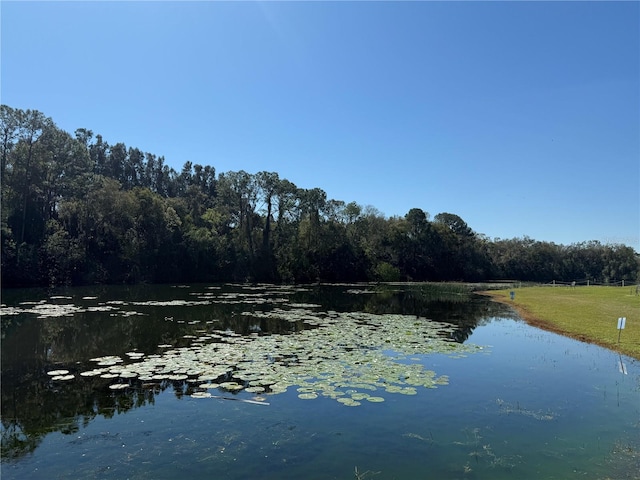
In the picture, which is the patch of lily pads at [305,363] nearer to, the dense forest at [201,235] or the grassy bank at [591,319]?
the grassy bank at [591,319]

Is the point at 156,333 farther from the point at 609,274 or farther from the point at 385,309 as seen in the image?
the point at 609,274

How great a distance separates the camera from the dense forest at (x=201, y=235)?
47125 mm

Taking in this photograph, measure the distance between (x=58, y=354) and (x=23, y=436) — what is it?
7.04 m

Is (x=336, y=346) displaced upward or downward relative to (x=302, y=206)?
downward

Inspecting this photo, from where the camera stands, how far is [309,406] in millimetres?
9062

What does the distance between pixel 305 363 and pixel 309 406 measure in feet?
10.7

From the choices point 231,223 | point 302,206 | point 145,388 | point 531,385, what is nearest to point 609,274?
point 302,206

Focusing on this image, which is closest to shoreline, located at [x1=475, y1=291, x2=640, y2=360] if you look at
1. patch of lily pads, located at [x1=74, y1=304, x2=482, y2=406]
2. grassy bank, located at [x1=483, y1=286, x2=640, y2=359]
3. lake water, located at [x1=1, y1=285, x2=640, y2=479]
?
grassy bank, located at [x1=483, y1=286, x2=640, y2=359]

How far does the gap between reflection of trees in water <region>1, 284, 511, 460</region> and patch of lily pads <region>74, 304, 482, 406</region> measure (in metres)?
0.71

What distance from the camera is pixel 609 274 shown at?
96.8 meters

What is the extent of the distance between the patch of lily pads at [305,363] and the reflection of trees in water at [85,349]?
71cm

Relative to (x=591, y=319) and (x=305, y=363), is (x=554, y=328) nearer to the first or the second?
(x=591, y=319)

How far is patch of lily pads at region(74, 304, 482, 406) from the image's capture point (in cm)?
1023

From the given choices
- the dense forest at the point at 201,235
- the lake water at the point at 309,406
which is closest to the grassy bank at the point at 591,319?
the lake water at the point at 309,406
